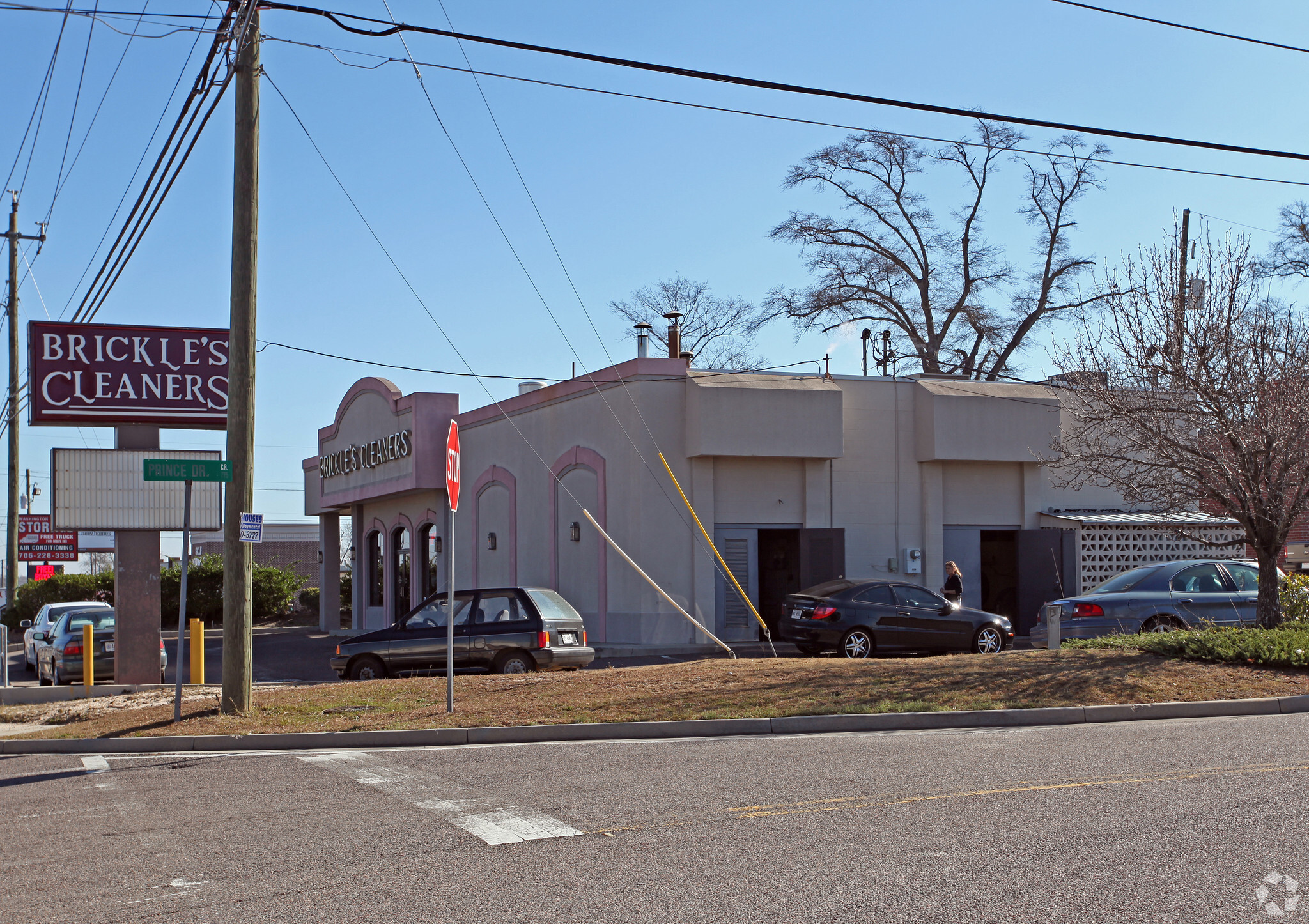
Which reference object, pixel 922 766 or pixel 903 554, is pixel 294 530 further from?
pixel 922 766

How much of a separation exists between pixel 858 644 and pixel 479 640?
612cm

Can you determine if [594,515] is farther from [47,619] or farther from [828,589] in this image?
[47,619]

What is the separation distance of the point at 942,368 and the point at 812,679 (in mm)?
27742

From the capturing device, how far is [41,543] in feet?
134

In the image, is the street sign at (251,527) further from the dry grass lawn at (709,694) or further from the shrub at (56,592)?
the shrub at (56,592)

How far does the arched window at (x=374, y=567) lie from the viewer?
33.5 meters

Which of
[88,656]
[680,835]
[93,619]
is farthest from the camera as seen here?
[93,619]

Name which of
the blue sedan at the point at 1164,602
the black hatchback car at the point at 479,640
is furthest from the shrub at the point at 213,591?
the blue sedan at the point at 1164,602

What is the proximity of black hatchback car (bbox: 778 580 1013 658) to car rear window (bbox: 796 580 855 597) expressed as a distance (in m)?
0.01

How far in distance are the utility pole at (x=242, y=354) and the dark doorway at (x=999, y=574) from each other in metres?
17.5

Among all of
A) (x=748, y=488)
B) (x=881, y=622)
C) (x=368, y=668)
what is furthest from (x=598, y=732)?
(x=748, y=488)

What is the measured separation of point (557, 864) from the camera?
616 cm

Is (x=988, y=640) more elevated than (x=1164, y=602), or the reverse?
(x=1164, y=602)

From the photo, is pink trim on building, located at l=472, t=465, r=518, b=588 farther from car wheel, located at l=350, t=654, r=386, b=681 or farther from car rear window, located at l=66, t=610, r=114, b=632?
car wheel, located at l=350, t=654, r=386, b=681
